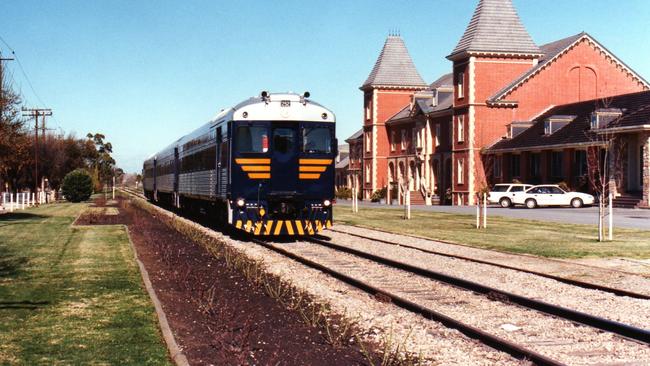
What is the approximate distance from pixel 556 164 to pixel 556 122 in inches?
103

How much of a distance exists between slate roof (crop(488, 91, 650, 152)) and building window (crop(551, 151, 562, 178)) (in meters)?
1.33

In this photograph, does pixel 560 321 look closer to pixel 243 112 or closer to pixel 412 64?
pixel 243 112

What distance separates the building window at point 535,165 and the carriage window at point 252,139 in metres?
33.2

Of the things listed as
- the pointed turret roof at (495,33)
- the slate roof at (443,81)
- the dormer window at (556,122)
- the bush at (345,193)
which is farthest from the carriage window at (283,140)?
the bush at (345,193)

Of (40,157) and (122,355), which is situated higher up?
(40,157)

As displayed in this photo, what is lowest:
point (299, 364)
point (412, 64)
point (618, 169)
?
point (299, 364)

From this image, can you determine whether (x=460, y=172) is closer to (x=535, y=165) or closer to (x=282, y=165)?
(x=535, y=165)

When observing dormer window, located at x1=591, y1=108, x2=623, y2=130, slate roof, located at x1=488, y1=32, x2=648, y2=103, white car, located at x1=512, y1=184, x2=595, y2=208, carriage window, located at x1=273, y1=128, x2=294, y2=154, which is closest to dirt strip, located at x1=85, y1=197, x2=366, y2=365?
carriage window, located at x1=273, y1=128, x2=294, y2=154

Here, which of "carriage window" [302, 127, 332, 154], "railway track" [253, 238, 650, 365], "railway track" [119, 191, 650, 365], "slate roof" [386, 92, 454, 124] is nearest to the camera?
"railway track" [119, 191, 650, 365]

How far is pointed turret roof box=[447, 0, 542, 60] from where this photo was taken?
53281 mm

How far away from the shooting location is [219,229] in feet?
85.4

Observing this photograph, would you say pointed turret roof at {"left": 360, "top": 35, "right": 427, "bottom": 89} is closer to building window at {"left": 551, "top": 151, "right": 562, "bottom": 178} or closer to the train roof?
building window at {"left": 551, "top": 151, "right": 562, "bottom": 178}

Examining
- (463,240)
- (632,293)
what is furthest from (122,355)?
(463,240)

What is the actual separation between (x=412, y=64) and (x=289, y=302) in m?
65.4
